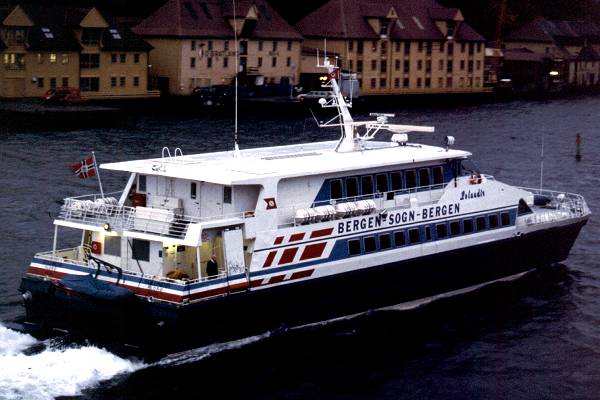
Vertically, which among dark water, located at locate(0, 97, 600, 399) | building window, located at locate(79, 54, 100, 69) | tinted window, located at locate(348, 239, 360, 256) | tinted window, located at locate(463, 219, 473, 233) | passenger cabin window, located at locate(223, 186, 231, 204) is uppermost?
building window, located at locate(79, 54, 100, 69)

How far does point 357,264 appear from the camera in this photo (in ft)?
96.7

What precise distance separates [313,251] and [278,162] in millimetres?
3126

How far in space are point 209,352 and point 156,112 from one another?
63.8m

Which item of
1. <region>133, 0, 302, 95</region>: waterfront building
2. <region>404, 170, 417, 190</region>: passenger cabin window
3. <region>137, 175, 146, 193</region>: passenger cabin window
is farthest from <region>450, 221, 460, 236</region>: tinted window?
<region>133, 0, 302, 95</region>: waterfront building

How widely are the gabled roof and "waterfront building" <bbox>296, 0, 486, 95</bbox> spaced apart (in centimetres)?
615

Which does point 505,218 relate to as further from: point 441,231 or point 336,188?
point 336,188

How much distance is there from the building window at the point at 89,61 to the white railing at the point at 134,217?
6763 cm

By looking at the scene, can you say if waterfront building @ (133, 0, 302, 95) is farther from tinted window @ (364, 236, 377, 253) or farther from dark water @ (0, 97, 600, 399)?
tinted window @ (364, 236, 377, 253)

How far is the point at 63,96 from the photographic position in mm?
87562

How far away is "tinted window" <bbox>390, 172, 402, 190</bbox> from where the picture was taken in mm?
31203

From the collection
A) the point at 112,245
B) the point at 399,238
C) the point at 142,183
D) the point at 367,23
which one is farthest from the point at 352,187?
the point at 367,23

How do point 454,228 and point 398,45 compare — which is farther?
point 398,45

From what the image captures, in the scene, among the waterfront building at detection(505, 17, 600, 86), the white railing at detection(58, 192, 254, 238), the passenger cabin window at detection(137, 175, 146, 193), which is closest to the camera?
the white railing at detection(58, 192, 254, 238)

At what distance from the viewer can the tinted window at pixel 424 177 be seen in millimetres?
31875
